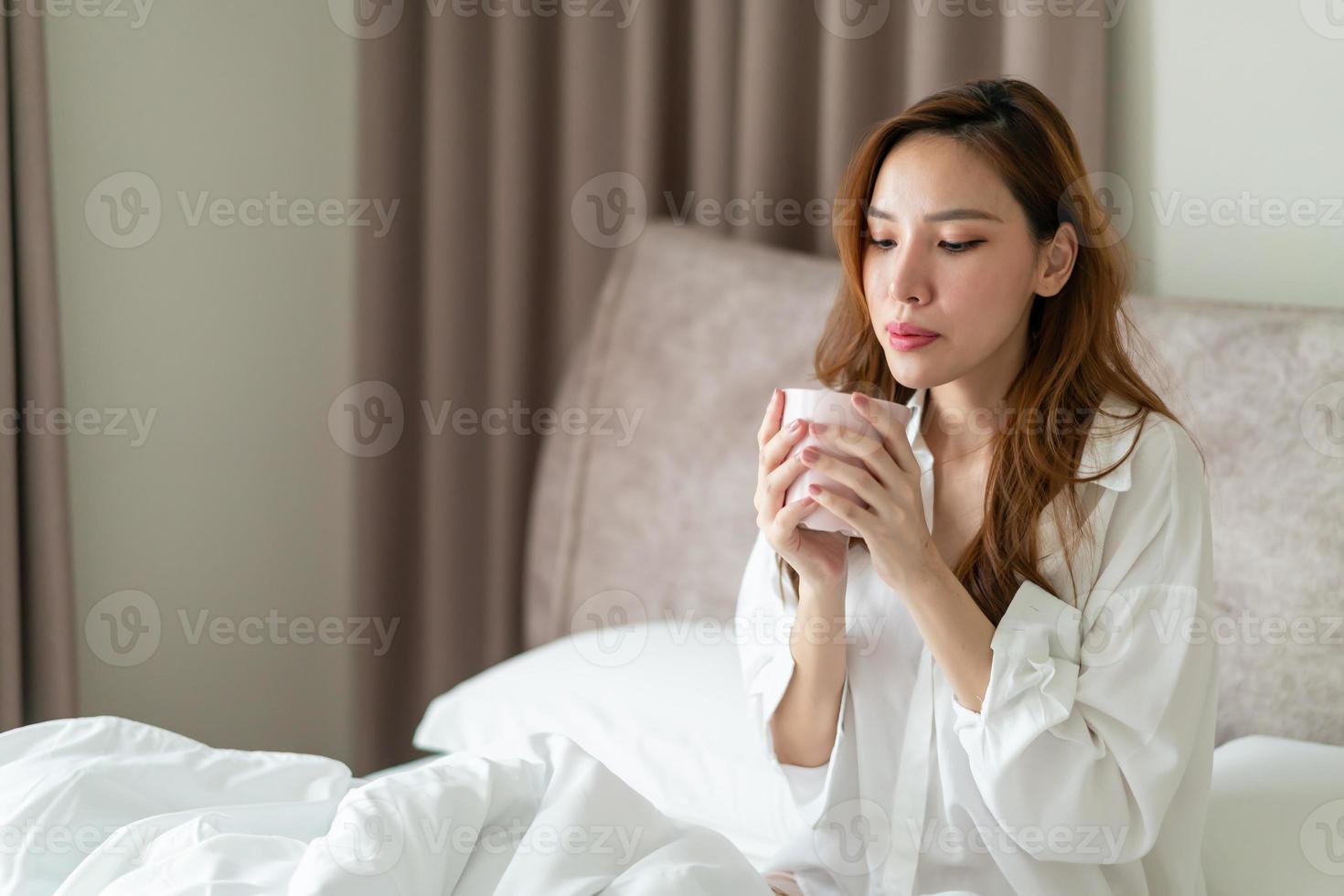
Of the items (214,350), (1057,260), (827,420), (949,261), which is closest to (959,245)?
(949,261)

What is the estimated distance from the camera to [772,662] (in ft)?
4.77

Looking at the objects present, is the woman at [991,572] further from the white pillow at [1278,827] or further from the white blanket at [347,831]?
the white blanket at [347,831]

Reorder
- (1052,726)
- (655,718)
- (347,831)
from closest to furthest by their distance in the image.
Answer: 1. (347,831)
2. (1052,726)
3. (655,718)

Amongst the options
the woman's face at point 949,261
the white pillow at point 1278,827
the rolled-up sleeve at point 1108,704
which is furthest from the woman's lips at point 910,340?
A: the white pillow at point 1278,827

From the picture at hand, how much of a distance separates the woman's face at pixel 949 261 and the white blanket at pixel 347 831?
1.72 ft

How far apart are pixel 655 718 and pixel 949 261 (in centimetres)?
80

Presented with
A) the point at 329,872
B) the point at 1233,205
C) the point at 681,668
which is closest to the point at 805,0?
the point at 1233,205

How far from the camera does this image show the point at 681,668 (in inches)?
73.2

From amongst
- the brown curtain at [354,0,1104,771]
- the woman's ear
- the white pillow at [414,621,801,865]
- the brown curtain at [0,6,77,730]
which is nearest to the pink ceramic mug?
→ the woman's ear

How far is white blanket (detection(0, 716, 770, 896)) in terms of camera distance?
106cm

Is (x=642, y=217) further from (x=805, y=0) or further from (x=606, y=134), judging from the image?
(x=805, y=0)

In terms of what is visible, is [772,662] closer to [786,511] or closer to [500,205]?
[786,511]

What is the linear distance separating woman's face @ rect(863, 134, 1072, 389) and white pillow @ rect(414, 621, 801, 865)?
606 millimetres

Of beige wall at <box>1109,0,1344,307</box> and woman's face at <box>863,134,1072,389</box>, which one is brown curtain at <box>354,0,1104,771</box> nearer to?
beige wall at <box>1109,0,1344,307</box>
